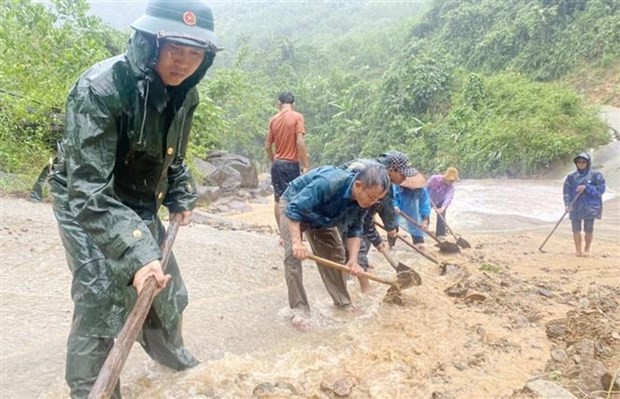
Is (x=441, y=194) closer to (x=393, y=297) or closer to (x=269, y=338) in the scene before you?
(x=393, y=297)

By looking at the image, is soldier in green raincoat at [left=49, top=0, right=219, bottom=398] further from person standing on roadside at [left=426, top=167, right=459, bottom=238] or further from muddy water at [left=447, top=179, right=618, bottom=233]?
muddy water at [left=447, top=179, right=618, bottom=233]

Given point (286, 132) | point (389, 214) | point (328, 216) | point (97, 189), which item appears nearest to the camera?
point (97, 189)

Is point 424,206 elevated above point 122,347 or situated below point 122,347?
below

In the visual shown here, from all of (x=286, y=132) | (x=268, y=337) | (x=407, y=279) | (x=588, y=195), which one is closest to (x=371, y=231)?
(x=407, y=279)

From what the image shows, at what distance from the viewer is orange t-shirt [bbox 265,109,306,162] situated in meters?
6.11

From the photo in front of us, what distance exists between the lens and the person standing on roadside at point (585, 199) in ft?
25.6

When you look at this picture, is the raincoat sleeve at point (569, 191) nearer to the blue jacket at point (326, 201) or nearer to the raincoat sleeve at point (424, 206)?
the raincoat sleeve at point (424, 206)

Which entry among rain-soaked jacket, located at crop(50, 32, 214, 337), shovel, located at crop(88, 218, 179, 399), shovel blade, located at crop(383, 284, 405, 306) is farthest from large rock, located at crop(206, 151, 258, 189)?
shovel, located at crop(88, 218, 179, 399)

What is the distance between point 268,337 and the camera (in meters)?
3.99

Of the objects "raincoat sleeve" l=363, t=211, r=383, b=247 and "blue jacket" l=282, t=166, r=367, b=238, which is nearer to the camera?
→ "blue jacket" l=282, t=166, r=367, b=238

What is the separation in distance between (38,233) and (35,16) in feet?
22.4

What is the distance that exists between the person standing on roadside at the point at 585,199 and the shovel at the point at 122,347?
7280 mm

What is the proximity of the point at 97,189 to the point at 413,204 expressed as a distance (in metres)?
5.22

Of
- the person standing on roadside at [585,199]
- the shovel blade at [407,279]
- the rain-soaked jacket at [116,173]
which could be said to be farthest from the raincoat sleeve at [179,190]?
the person standing on roadside at [585,199]
